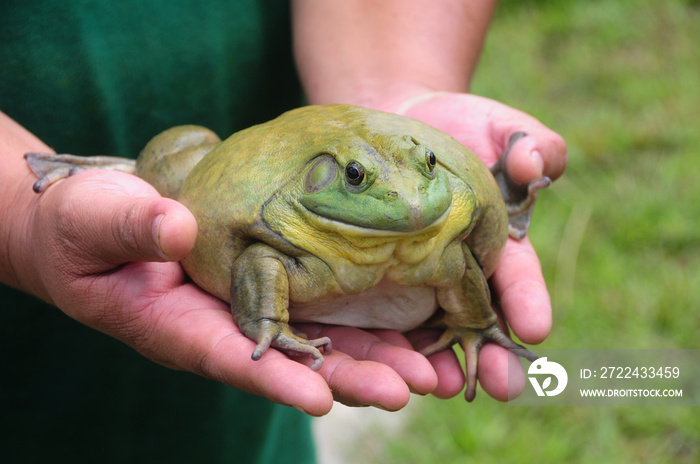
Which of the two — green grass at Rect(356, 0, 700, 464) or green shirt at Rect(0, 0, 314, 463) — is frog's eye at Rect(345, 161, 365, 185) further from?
green grass at Rect(356, 0, 700, 464)

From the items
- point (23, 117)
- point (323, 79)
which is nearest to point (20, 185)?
point (23, 117)

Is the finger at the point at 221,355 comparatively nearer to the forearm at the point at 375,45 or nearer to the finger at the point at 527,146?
the finger at the point at 527,146

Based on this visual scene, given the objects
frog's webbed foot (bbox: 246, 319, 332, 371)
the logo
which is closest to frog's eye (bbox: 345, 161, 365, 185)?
frog's webbed foot (bbox: 246, 319, 332, 371)

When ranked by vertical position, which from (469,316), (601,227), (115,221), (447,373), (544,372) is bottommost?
(601,227)

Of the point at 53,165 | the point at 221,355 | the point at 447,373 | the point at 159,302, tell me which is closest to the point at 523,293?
the point at 447,373

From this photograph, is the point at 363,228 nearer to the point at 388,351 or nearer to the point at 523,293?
the point at 388,351
